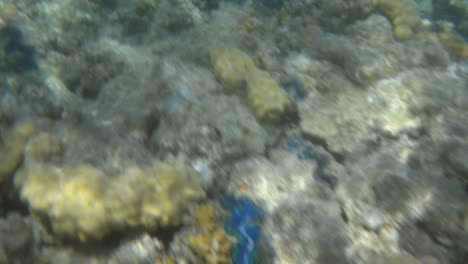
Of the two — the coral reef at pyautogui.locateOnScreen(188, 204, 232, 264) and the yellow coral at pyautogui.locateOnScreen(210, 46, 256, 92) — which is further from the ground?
the yellow coral at pyautogui.locateOnScreen(210, 46, 256, 92)

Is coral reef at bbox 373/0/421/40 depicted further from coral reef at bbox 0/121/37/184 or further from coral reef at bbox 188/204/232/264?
coral reef at bbox 0/121/37/184

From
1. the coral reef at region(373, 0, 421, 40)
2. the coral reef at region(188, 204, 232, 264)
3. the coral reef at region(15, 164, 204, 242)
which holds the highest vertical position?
the coral reef at region(373, 0, 421, 40)

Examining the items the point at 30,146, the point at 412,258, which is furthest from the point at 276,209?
the point at 30,146

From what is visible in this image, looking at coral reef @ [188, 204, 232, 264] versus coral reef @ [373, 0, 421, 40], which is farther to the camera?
coral reef @ [373, 0, 421, 40]

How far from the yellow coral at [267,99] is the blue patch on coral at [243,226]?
155cm

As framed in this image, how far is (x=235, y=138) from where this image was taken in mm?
4184

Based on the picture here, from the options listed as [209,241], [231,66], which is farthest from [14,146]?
[231,66]

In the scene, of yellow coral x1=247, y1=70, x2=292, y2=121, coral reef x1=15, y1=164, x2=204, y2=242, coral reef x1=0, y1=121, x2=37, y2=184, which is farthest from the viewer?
yellow coral x1=247, y1=70, x2=292, y2=121

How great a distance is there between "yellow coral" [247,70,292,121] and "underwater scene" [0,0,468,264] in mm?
30

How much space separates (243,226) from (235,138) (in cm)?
137

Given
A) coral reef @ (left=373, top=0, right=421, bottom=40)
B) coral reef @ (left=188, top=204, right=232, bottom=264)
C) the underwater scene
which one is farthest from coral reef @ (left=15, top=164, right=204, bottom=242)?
coral reef @ (left=373, top=0, right=421, bottom=40)

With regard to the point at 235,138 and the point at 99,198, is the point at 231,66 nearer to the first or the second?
the point at 235,138

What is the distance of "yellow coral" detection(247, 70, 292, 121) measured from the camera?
4.54 metres

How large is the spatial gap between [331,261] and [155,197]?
172 centimetres
